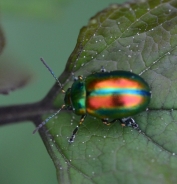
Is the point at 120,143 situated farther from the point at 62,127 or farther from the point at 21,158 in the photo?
the point at 21,158

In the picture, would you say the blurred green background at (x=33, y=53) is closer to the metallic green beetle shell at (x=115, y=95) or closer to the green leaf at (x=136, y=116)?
the metallic green beetle shell at (x=115, y=95)

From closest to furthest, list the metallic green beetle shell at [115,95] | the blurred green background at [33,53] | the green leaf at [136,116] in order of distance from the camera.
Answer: the green leaf at [136,116] < the metallic green beetle shell at [115,95] < the blurred green background at [33,53]

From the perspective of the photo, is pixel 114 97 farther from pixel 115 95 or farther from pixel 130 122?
pixel 130 122

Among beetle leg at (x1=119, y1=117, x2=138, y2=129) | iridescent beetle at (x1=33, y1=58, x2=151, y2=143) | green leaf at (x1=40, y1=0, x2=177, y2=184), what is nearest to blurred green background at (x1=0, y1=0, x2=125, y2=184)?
iridescent beetle at (x1=33, y1=58, x2=151, y2=143)

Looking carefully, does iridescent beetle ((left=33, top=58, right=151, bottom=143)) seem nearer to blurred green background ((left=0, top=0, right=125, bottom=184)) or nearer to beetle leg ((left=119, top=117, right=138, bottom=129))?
beetle leg ((left=119, top=117, right=138, bottom=129))

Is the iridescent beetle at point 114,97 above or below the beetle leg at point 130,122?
above

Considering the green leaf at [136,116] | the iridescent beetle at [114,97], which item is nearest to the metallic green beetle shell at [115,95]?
the iridescent beetle at [114,97]
